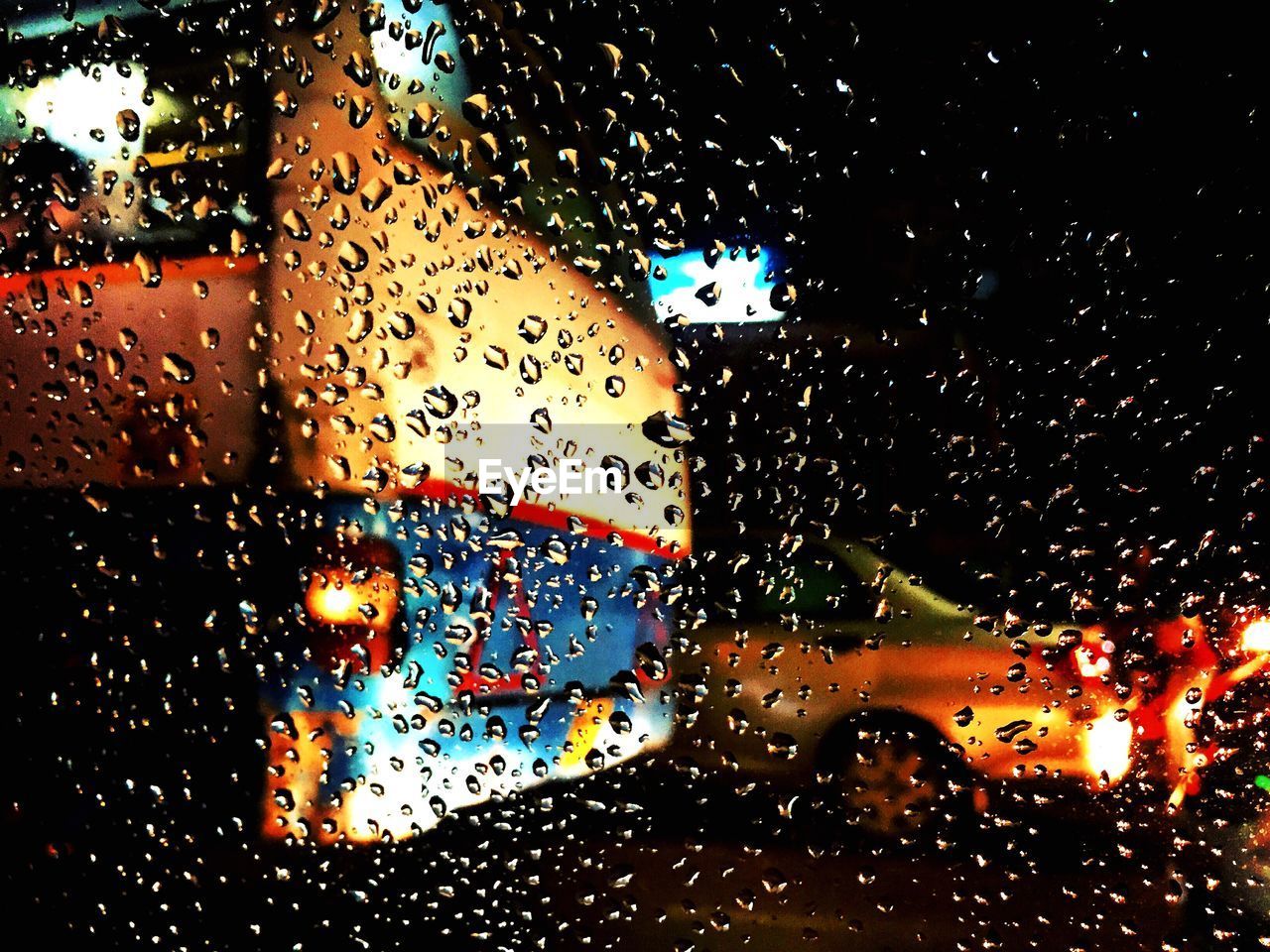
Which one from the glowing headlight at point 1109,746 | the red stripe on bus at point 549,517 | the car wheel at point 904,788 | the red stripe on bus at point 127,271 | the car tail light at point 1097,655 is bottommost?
the car wheel at point 904,788

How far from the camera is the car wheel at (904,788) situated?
0.61 metres

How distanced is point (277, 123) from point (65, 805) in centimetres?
70

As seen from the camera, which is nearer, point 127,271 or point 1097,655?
point 1097,655

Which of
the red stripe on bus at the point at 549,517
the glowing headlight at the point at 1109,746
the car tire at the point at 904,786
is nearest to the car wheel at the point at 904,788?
the car tire at the point at 904,786

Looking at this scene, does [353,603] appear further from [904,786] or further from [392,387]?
[904,786]

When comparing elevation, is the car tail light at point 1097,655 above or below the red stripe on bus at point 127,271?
below

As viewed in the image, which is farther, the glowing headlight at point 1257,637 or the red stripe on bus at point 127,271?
the red stripe on bus at point 127,271

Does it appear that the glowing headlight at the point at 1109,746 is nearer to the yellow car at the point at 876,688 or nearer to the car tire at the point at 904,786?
the yellow car at the point at 876,688

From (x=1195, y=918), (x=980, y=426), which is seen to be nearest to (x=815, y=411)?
(x=980, y=426)

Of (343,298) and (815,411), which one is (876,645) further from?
(343,298)

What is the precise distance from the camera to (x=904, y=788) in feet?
2.02

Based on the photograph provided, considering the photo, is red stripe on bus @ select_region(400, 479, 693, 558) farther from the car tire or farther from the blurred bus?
the car tire

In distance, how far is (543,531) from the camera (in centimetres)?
67

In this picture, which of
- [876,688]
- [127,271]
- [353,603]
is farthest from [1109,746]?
[127,271]
